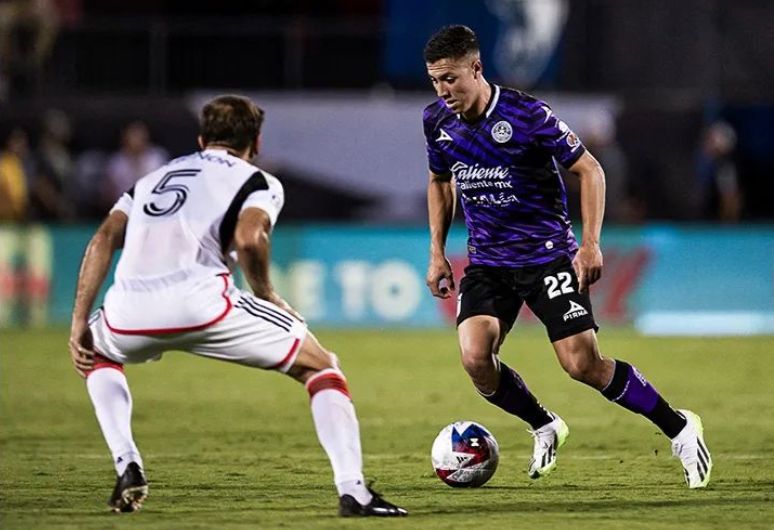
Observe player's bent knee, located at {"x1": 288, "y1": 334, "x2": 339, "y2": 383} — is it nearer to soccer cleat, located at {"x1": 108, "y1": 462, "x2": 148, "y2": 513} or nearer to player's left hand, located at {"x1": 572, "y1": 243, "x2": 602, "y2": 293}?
soccer cleat, located at {"x1": 108, "y1": 462, "x2": 148, "y2": 513}

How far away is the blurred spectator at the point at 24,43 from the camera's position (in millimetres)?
20875

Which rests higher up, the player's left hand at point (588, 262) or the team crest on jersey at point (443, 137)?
the team crest on jersey at point (443, 137)

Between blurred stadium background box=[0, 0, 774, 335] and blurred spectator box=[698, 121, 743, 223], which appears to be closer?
blurred stadium background box=[0, 0, 774, 335]

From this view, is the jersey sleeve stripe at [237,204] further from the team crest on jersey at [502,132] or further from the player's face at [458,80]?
the team crest on jersey at [502,132]

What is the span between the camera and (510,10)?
22031mm

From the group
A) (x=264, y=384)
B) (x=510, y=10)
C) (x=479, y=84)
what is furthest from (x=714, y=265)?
(x=479, y=84)

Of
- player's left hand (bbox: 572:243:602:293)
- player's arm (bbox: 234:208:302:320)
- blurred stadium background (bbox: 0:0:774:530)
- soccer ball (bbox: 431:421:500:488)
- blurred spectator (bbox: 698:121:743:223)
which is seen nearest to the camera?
player's arm (bbox: 234:208:302:320)

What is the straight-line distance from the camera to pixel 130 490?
7.16m

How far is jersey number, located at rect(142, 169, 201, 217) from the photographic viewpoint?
6953 mm

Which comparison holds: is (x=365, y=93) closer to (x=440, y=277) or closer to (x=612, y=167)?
(x=612, y=167)

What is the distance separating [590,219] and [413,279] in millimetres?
11013

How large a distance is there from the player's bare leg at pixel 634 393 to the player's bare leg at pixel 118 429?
2.26 meters

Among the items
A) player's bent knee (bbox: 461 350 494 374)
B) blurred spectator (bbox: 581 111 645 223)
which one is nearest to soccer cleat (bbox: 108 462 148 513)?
player's bent knee (bbox: 461 350 494 374)

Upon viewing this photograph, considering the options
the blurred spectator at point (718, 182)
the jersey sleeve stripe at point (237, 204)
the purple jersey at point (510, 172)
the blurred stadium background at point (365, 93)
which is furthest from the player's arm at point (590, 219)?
the blurred spectator at point (718, 182)
